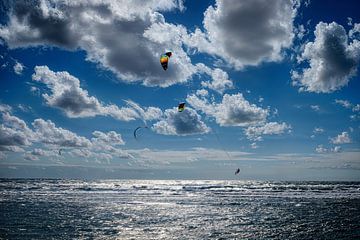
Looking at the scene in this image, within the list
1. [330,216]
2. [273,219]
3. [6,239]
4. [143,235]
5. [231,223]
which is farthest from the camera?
[330,216]

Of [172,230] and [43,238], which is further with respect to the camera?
[172,230]

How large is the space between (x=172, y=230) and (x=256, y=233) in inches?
156

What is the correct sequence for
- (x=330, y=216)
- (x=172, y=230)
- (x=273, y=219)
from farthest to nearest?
(x=330, y=216), (x=273, y=219), (x=172, y=230)

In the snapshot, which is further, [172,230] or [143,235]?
[172,230]

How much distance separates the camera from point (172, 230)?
52.6 ft

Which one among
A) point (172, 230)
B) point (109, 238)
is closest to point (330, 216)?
point (172, 230)

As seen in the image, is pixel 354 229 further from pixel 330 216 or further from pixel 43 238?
pixel 43 238

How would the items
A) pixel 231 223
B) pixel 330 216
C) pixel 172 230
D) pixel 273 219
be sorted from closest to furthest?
pixel 172 230, pixel 231 223, pixel 273 219, pixel 330 216

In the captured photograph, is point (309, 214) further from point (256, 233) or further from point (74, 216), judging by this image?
point (74, 216)

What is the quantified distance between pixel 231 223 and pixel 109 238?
7132 mm

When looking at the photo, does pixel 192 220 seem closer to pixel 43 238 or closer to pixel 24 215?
pixel 43 238

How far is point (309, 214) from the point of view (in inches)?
859

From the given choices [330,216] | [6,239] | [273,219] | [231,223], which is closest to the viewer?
[6,239]

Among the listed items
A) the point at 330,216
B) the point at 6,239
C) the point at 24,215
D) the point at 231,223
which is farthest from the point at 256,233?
the point at 24,215
